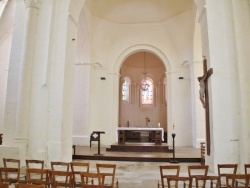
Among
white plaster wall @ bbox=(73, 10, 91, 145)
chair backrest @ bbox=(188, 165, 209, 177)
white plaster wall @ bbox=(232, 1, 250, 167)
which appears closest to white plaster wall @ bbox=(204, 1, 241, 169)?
white plaster wall @ bbox=(232, 1, 250, 167)

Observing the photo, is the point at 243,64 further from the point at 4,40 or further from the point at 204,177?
the point at 4,40

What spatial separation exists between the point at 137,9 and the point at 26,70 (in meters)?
8.79

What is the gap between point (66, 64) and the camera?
842 centimetres

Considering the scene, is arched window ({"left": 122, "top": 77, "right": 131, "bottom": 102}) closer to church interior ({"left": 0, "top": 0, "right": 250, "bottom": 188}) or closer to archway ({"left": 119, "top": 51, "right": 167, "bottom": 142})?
archway ({"left": 119, "top": 51, "right": 167, "bottom": 142})

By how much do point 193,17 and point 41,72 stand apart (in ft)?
28.7

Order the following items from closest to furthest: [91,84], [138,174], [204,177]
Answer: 1. [204,177]
2. [138,174]
3. [91,84]

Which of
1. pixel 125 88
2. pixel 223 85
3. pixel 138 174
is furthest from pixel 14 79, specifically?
pixel 125 88

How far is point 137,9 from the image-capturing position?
14.4 metres

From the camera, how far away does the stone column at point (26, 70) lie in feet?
25.1

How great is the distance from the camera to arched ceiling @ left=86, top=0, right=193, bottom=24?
13584 mm

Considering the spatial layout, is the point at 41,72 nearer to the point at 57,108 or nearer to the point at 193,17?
the point at 57,108

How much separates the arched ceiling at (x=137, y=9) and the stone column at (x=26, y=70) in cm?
562

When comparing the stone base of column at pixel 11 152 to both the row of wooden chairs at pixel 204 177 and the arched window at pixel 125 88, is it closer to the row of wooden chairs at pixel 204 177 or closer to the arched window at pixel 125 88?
the row of wooden chairs at pixel 204 177

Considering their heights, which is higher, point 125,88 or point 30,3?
point 30,3
